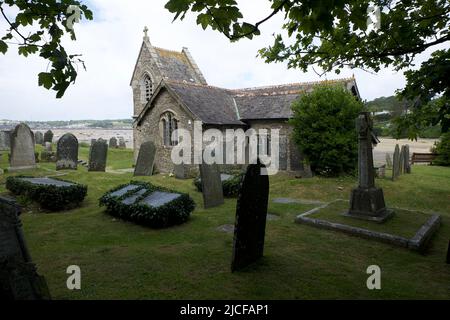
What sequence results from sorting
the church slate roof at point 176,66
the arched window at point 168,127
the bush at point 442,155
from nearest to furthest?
the arched window at point 168,127
the bush at point 442,155
the church slate roof at point 176,66

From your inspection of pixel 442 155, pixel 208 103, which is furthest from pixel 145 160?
pixel 442 155

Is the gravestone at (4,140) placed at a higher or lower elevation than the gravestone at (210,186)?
higher

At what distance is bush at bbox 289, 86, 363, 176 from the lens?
15.3 m

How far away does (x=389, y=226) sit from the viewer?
780 cm

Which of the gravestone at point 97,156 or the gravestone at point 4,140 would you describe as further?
the gravestone at point 4,140

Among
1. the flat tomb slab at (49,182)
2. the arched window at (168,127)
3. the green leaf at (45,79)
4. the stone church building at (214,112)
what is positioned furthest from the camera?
the arched window at (168,127)

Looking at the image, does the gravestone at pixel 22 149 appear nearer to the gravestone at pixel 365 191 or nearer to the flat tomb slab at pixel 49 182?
the flat tomb slab at pixel 49 182

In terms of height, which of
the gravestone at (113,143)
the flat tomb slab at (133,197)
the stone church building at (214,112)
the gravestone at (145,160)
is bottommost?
the flat tomb slab at (133,197)

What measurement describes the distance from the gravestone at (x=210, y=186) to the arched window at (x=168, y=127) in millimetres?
8778

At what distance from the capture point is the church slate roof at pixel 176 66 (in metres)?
26.2

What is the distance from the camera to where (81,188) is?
1033cm

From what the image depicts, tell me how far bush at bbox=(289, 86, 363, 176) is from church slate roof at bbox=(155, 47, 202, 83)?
539 inches

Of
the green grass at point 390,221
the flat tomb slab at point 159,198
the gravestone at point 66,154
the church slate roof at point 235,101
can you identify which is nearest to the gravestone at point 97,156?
the gravestone at point 66,154
